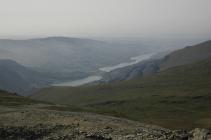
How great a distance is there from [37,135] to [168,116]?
80556mm

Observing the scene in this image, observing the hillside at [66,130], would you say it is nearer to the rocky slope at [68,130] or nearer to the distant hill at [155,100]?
the rocky slope at [68,130]

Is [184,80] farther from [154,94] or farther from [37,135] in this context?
[37,135]

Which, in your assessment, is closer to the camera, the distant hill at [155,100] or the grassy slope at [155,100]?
the grassy slope at [155,100]

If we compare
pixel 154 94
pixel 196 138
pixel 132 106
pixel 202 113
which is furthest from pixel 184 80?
pixel 196 138

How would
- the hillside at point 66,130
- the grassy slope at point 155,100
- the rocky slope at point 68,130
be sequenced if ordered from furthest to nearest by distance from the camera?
1. the grassy slope at point 155,100
2. the hillside at point 66,130
3. the rocky slope at point 68,130

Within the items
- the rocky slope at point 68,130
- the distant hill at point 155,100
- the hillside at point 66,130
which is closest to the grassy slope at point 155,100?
the distant hill at point 155,100

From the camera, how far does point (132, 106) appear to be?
13638 cm

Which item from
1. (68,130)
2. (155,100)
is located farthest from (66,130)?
(155,100)

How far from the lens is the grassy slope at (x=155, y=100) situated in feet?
342

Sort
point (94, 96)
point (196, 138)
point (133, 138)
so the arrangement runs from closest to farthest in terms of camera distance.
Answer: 1. point (196, 138)
2. point (133, 138)
3. point (94, 96)

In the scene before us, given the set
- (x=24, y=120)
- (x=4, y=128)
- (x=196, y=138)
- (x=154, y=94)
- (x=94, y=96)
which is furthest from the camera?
(x=94, y=96)

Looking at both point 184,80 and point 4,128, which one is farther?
point 184,80

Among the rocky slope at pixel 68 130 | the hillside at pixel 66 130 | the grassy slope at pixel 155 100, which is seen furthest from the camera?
the grassy slope at pixel 155 100

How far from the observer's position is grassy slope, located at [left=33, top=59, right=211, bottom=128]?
104250 mm
